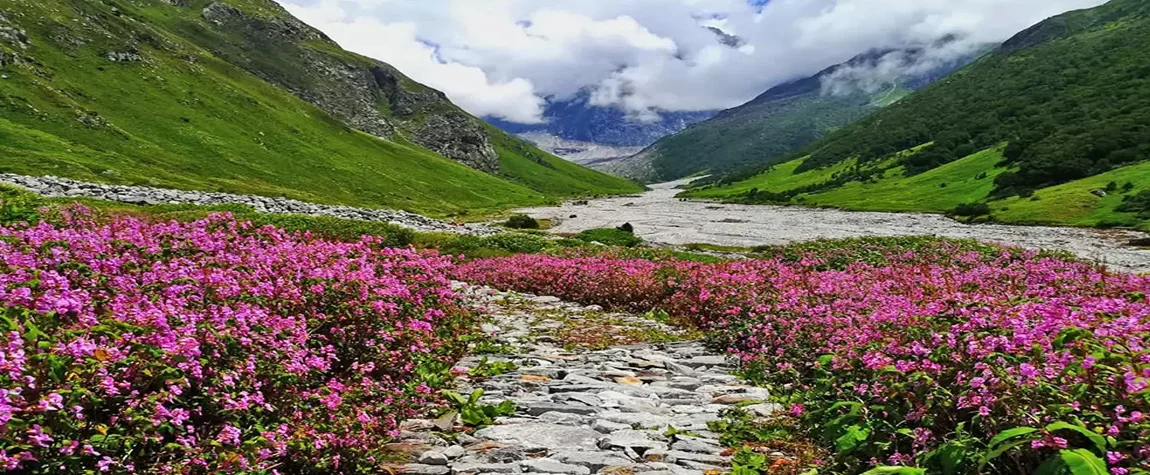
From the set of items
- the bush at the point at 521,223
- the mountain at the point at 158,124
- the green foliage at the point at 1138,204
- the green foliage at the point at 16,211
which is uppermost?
the mountain at the point at 158,124

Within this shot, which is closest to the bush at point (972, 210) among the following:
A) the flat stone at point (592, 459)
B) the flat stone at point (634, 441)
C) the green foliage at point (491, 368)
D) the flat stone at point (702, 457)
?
the green foliage at point (491, 368)

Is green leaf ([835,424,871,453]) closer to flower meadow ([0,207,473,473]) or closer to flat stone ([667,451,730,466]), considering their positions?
flat stone ([667,451,730,466])

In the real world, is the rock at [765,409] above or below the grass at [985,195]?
below

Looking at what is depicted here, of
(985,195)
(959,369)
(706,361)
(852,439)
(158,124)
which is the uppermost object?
(158,124)

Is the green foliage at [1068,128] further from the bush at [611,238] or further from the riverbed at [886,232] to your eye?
the bush at [611,238]

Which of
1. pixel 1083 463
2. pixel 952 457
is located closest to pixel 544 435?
pixel 952 457

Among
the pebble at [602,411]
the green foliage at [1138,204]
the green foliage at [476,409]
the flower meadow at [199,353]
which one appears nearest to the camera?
the flower meadow at [199,353]

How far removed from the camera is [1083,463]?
160 inches

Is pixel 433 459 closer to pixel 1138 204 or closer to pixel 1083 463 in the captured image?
pixel 1083 463

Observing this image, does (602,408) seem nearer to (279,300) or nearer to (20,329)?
(279,300)

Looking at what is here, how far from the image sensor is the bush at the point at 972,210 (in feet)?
291

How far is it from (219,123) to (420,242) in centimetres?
9450

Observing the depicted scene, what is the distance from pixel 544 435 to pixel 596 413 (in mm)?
1203

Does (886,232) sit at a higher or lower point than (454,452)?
lower
